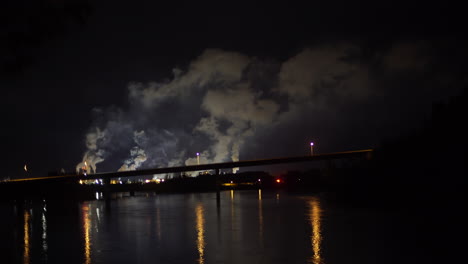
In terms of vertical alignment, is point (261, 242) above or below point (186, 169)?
below

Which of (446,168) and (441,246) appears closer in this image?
(441,246)

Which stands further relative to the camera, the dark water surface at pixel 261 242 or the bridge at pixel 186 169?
the bridge at pixel 186 169

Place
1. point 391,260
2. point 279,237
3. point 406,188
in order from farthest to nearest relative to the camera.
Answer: point 406,188 → point 279,237 → point 391,260

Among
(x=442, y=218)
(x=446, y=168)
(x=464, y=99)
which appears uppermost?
(x=464, y=99)

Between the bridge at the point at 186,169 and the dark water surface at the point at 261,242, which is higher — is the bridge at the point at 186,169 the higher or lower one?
the higher one

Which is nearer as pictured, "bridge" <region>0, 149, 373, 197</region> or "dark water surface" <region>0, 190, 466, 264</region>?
"dark water surface" <region>0, 190, 466, 264</region>

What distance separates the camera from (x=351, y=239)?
2722cm

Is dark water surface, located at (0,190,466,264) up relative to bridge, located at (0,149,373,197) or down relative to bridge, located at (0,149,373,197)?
down

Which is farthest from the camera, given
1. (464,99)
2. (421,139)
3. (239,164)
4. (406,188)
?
(239,164)

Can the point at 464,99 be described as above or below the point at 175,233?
above

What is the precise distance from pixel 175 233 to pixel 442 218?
19.8 m

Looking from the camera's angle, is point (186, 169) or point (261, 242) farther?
point (186, 169)

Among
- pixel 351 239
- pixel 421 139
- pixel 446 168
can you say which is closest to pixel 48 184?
pixel 421 139

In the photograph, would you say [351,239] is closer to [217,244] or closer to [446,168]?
[217,244]
